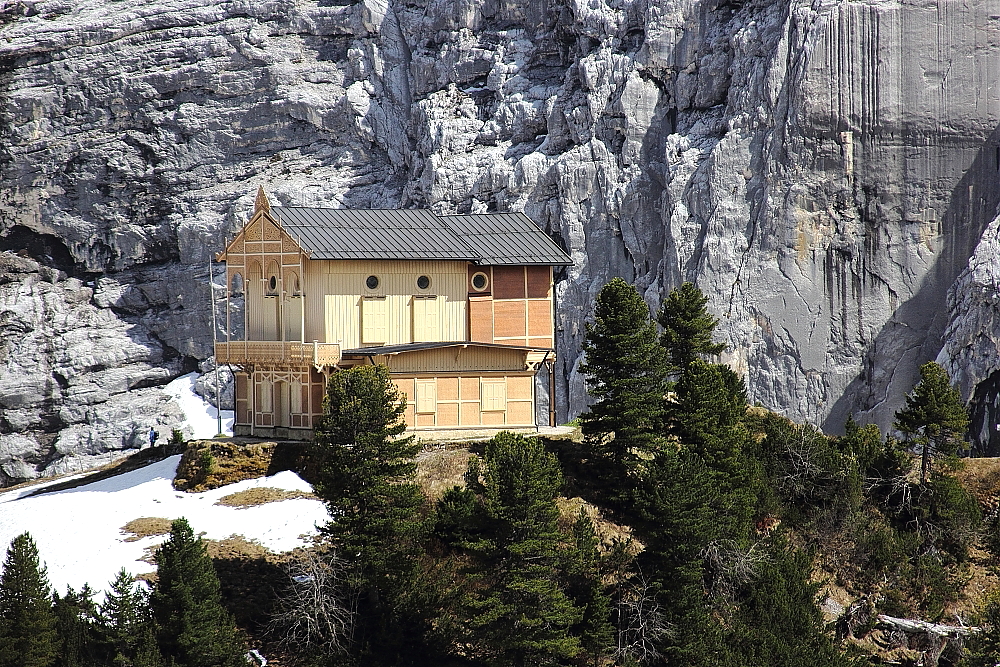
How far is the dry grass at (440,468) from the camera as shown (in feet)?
124

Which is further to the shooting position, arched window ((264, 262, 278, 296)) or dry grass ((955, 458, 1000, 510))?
dry grass ((955, 458, 1000, 510))

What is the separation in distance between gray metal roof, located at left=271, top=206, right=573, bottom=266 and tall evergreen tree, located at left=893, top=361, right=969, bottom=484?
14514mm

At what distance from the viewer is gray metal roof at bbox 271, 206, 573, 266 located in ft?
137

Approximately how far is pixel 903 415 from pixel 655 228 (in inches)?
1600

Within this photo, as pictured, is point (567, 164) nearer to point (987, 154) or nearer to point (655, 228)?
point (655, 228)

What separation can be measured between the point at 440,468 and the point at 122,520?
10955 millimetres

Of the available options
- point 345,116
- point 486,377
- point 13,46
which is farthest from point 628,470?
point 13,46

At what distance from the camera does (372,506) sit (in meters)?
32.7

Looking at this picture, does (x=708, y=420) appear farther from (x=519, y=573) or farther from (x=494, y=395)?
(x=519, y=573)

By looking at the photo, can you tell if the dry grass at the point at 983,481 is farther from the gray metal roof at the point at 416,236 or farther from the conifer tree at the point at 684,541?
the gray metal roof at the point at 416,236

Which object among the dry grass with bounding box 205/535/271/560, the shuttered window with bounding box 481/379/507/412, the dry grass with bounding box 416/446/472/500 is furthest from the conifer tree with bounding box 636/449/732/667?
the dry grass with bounding box 205/535/271/560

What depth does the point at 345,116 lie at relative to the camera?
95.4 meters

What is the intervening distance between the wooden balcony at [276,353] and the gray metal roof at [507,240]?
277 inches

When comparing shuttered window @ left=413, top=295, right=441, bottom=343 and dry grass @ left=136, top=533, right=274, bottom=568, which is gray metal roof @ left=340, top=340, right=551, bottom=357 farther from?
dry grass @ left=136, top=533, right=274, bottom=568
